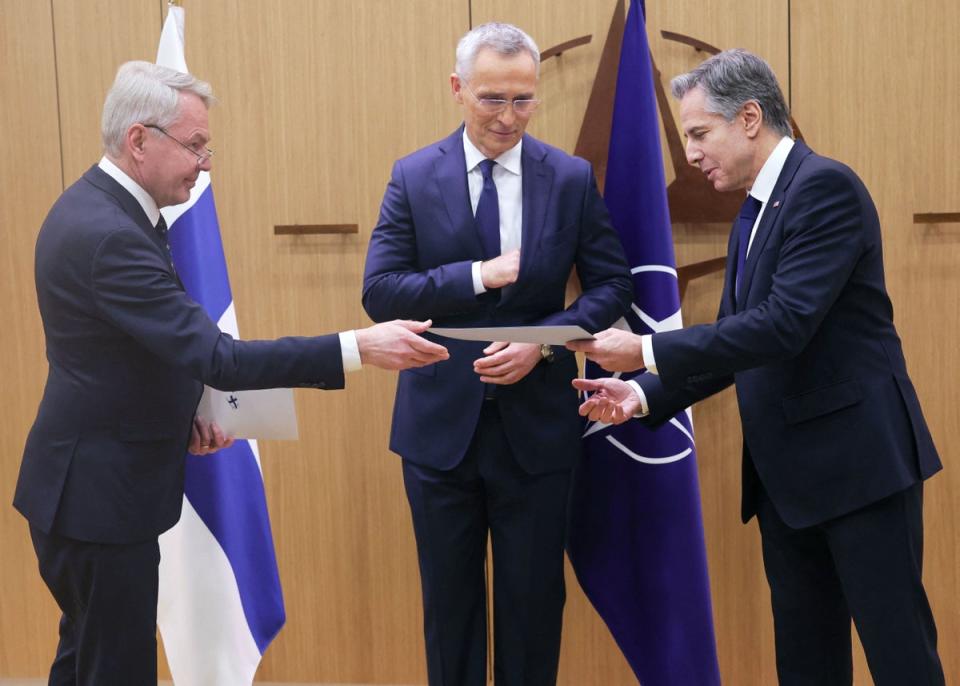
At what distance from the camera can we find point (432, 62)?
3.39 metres

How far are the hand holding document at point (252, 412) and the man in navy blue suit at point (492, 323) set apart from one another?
0.38 m

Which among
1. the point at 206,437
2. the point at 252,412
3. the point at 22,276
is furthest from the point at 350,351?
the point at 22,276

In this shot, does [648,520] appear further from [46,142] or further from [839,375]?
[46,142]

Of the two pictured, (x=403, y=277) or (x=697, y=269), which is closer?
(x=403, y=277)

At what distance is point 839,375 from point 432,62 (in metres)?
1.82

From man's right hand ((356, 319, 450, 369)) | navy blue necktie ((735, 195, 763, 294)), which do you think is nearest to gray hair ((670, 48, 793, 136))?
→ navy blue necktie ((735, 195, 763, 294))

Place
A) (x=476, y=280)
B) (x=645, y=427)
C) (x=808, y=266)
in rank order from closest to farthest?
(x=808, y=266) < (x=476, y=280) < (x=645, y=427)

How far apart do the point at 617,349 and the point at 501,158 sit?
26.8 inches

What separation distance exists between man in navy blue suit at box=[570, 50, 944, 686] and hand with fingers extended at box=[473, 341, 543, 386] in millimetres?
209

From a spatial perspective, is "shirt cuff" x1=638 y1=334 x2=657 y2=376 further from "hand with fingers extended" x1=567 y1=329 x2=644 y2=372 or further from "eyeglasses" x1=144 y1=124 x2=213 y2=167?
"eyeglasses" x1=144 y1=124 x2=213 y2=167

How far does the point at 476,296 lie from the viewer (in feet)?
8.66

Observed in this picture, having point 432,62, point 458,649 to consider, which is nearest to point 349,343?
point 458,649

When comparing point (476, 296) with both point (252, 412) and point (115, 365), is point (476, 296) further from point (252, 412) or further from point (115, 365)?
point (115, 365)

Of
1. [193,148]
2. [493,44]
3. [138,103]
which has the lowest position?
[193,148]
